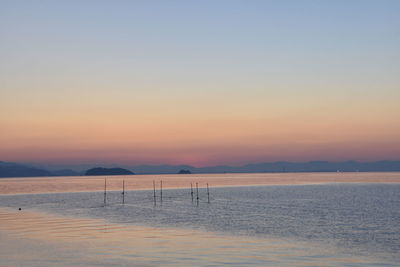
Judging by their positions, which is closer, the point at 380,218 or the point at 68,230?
the point at 68,230

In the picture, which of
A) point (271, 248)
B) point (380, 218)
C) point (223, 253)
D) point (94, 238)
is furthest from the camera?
point (380, 218)

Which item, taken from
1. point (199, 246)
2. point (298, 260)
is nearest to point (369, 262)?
point (298, 260)

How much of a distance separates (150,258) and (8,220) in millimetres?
34691

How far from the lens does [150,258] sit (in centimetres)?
3130

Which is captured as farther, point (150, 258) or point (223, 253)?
point (223, 253)

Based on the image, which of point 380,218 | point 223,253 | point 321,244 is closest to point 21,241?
point 223,253

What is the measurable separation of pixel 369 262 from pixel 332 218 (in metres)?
33.1

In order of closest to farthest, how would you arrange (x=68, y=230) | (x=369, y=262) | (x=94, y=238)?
(x=369, y=262)
(x=94, y=238)
(x=68, y=230)

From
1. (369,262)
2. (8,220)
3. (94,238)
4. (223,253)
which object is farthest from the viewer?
(8,220)

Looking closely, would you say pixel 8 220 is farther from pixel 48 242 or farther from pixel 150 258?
pixel 150 258

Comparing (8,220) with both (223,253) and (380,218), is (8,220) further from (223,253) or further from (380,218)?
(380,218)

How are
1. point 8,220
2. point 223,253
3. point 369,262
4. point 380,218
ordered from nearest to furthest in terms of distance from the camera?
point 369,262 < point 223,253 < point 8,220 < point 380,218

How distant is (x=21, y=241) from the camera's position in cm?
3872

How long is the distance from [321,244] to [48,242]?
23.4 meters
